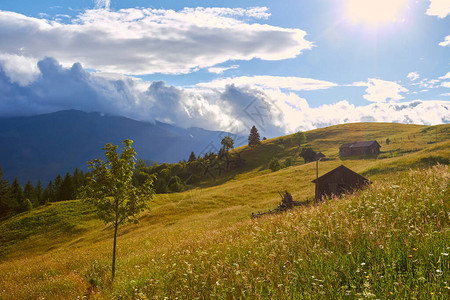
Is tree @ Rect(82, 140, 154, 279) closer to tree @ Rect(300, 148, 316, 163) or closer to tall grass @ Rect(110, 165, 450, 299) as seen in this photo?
tall grass @ Rect(110, 165, 450, 299)

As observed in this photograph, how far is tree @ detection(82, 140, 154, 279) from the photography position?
15719mm

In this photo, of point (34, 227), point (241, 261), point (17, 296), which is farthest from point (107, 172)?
point (34, 227)

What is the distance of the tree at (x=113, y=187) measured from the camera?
619 inches

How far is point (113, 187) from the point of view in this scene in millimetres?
15734

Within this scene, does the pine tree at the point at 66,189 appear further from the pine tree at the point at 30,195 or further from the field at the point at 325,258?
the field at the point at 325,258

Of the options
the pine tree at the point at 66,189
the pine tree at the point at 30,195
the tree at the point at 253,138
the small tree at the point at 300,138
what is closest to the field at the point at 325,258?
the pine tree at the point at 66,189

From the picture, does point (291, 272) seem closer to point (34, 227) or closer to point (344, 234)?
point (344, 234)

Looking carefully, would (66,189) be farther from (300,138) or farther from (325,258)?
(300,138)

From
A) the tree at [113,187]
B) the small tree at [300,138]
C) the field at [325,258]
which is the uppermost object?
the small tree at [300,138]

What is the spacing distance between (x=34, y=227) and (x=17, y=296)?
170ft

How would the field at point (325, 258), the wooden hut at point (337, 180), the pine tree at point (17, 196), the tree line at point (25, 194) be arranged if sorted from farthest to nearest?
the pine tree at point (17, 196) < the tree line at point (25, 194) < the wooden hut at point (337, 180) < the field at point (325, 258)

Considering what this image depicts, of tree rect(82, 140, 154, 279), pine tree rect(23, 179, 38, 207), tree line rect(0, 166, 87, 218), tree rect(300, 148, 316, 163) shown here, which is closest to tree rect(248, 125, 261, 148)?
tree rect(300, 148, 316, 163)

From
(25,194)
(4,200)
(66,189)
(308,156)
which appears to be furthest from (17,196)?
(308,156)

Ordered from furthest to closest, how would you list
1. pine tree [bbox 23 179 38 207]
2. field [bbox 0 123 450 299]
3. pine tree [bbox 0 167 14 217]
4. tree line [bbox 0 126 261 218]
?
pine tree [bbox 23 179 38 207] → tree line [bbox 0 126 261 218] → pine tree [bbox 0 167 14 217] → field [bbox 0 123 450 299]
